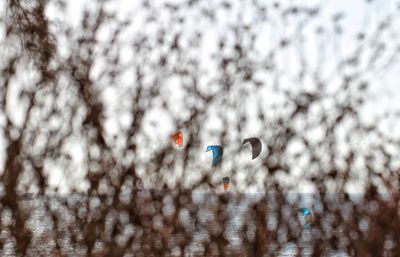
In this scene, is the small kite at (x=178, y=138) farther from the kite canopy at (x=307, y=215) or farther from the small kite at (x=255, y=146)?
the kite canopy at (x=307, y=215)

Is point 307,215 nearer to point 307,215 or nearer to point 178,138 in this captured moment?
point 307,215

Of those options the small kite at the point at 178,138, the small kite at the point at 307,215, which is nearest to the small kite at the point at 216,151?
the small kite at the point at 178,138

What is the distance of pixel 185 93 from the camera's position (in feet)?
12.9

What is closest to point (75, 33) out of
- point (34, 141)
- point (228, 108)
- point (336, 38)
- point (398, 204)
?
point (34, 141)

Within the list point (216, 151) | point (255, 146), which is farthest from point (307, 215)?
point (216, 151)

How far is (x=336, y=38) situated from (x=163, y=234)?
1.18 meters

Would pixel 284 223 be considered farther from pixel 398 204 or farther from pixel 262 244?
pixel 398 204

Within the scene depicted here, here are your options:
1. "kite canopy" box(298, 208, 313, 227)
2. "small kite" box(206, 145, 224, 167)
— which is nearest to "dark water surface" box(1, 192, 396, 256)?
"kite canopy" box(298, 208, 313, 227)

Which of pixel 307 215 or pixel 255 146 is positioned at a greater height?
pixel 255 146

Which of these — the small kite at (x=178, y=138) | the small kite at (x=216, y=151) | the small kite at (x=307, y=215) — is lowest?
the small kite at (x=307, y=215)

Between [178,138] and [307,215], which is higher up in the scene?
[178,138]

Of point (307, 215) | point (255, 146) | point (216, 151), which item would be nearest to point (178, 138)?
point (216, 151)

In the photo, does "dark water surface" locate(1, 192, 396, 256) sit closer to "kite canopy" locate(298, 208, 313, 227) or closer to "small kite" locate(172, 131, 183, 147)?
"kite canopy" locate(298, 208, 313, 227)

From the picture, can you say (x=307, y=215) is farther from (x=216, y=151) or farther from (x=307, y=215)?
(x=216, y=151)
